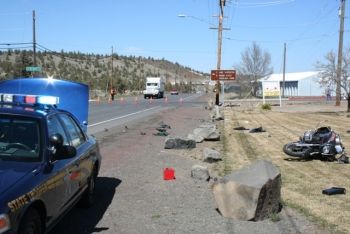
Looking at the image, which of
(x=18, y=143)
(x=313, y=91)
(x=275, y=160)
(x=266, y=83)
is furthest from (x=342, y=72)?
(x=313, y=91)

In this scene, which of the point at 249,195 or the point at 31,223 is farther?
the point at 249,195

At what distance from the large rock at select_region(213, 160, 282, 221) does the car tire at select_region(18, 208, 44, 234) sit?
2900 mm

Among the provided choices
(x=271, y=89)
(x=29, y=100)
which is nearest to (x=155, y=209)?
(x=29, y=100)

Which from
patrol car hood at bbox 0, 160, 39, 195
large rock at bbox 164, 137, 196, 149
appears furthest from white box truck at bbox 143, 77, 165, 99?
patrol car hood at bbox 0, 160, 39, 195

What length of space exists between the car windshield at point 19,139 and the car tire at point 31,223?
696mm

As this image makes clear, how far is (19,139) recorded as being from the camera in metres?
5.84

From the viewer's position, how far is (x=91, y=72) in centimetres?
12531

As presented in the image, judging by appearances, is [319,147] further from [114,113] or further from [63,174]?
[114,113]

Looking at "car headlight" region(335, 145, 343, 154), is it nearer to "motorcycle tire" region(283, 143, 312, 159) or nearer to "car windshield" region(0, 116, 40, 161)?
"motorcycle tire" region(283, 143, 312, 159)

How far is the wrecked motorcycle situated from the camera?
42.5ft

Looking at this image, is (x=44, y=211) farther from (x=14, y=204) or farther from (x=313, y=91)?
(x=313, y=91)

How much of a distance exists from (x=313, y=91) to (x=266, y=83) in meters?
47.8

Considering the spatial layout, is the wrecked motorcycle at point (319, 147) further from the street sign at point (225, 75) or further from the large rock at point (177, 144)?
the street sign at point (225, 75)

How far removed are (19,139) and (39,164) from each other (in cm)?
59
